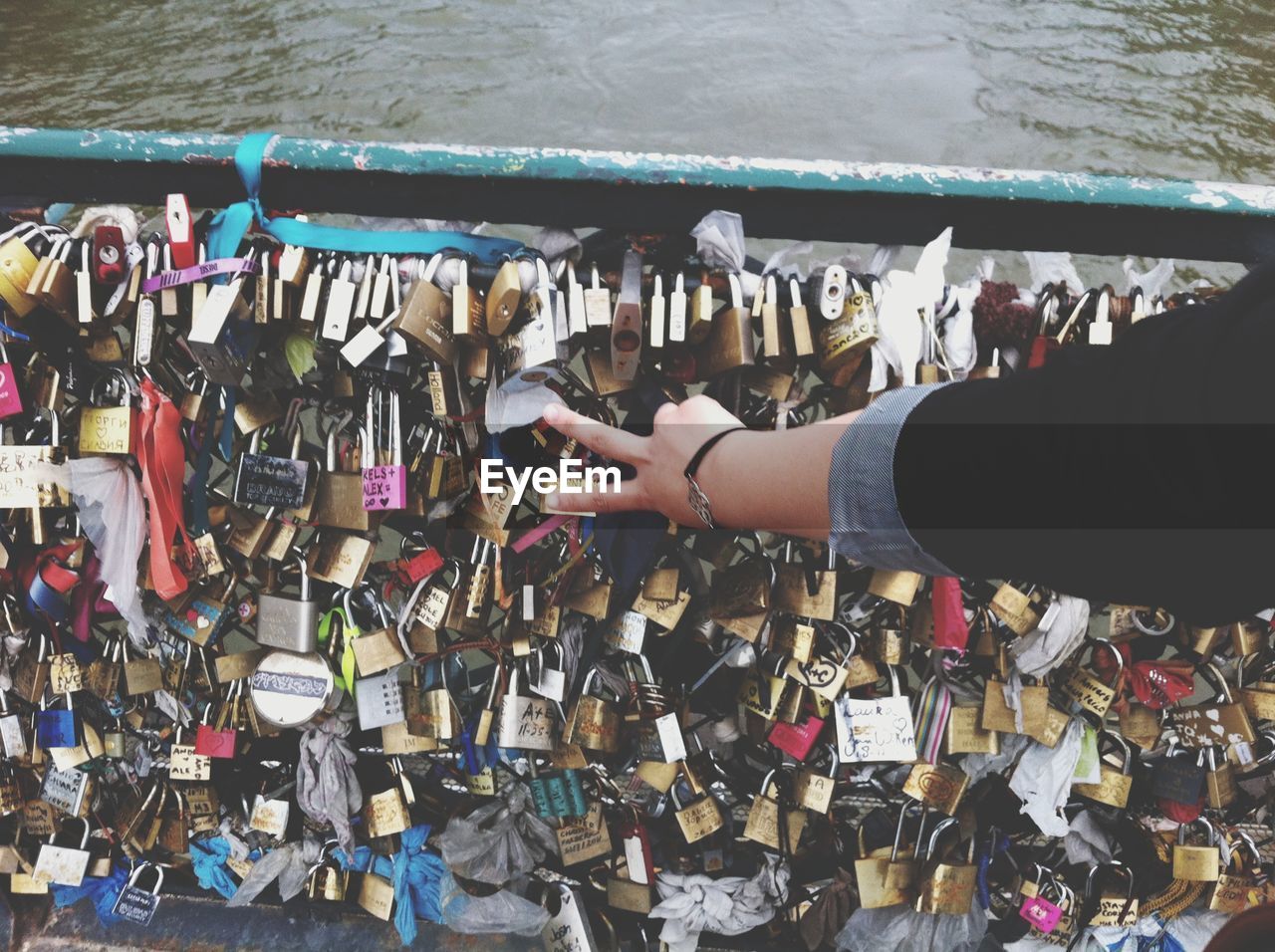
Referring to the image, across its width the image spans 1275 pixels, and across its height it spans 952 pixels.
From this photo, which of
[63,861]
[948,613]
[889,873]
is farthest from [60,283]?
[889,873]

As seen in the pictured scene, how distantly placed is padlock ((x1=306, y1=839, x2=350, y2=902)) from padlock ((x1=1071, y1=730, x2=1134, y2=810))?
1.73 m

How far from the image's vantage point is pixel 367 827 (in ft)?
6.88

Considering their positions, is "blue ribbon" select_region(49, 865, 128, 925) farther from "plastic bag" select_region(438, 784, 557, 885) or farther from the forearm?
the forearm

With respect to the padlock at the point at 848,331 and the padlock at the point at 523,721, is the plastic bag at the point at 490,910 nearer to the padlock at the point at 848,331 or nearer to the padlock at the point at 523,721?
the padlock at the point at 523,721

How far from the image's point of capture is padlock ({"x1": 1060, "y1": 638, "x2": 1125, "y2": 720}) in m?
1.79

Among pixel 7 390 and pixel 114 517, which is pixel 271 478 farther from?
pixel 7 390

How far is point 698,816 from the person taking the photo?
79.1 inches

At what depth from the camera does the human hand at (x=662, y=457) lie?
3.60 feet

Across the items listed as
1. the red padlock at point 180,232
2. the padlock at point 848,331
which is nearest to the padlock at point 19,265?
the red padlock at point 180,232

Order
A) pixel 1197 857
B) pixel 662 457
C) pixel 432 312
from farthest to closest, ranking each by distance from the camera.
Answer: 1. pixel 1197 857
2. pixel 432 312
3. pixel 662 457

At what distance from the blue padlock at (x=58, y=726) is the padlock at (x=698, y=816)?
1387 mm

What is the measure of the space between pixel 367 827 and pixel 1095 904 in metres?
1.73

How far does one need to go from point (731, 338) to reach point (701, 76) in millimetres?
2746

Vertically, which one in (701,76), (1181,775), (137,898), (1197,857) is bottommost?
(137,898)
